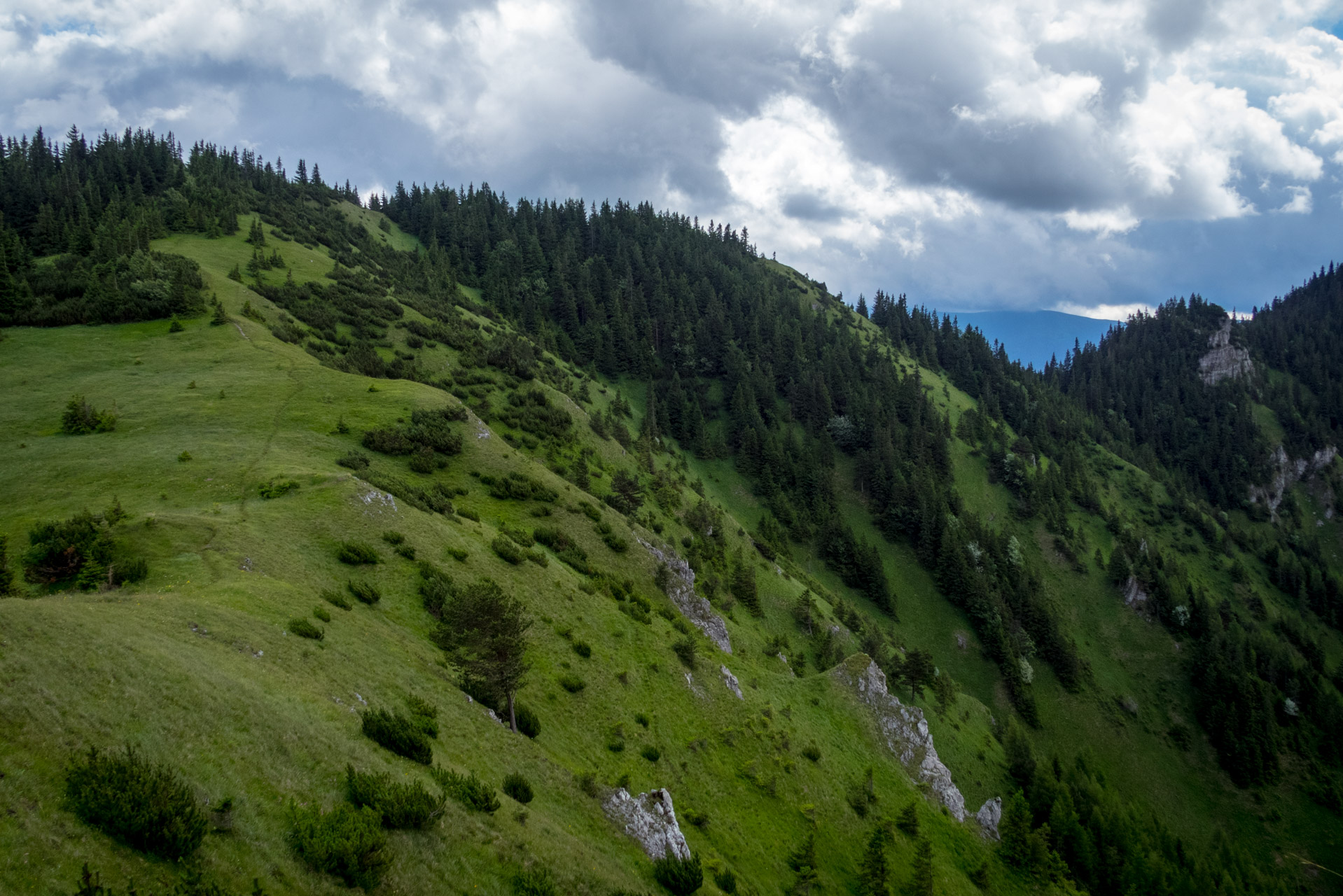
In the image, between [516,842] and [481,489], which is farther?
[481,489]

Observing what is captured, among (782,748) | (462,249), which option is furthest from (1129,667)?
(462,249)

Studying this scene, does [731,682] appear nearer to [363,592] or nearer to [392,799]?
[363,592]

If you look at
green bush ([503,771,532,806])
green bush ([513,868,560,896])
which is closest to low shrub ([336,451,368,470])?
green bush ([503,771,532,806])

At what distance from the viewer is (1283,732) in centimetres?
10044

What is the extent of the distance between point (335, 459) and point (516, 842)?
36169 mm

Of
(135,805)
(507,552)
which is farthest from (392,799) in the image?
(507,552)

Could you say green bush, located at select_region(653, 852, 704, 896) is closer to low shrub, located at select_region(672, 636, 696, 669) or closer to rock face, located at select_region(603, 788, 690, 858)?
rock face, located at select_region(603, 788, 690, 858)

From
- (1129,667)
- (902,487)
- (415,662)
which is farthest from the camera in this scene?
(902,487)

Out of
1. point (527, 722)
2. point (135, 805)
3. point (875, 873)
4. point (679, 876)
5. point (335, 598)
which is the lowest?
point (875, 873)

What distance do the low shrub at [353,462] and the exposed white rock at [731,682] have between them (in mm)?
31369

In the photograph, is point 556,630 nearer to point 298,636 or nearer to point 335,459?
point 298,636

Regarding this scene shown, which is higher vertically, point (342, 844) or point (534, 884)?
point (342, 844)

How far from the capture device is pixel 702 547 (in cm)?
7838

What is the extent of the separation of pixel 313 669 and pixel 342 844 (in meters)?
10.2
